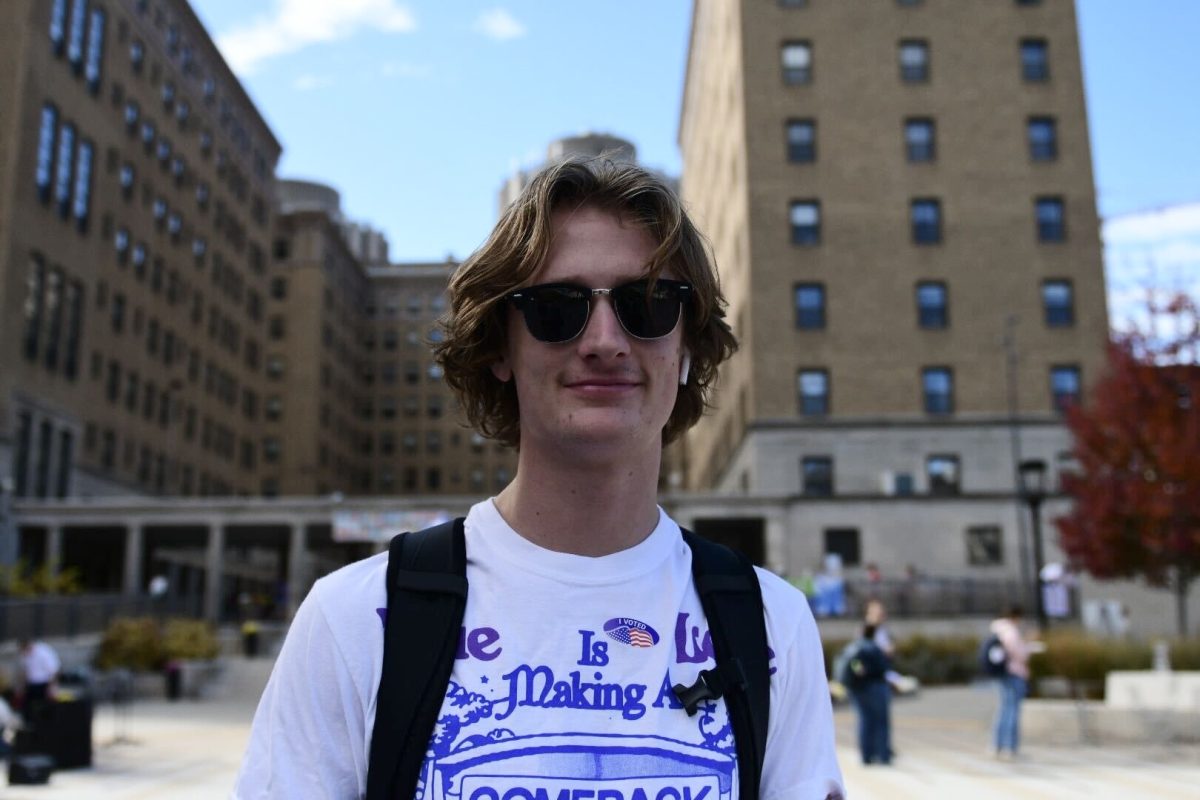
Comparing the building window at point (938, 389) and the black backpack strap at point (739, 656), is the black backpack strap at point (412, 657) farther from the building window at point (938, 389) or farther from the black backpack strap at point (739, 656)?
the building window at point (938, 389)

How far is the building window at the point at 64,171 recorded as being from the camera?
160 feet

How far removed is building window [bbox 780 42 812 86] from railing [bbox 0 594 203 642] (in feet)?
107

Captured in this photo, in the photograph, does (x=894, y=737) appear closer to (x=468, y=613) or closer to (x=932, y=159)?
(x=468, y=613)

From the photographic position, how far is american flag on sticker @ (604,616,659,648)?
210cm

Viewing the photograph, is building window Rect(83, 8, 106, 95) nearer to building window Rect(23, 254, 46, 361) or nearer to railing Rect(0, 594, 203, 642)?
building window Rect(23, 254, 46, 361)

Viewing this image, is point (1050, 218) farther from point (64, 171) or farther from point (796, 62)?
point (64, 171)

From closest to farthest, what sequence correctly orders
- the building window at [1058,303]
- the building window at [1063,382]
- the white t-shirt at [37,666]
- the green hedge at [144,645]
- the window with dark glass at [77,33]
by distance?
the white t-shirt at [37,666]
the green hedge at [144,645]
the building window at [1063,382]
the building window at [1058,303]
the window with dark glass at [77,33]

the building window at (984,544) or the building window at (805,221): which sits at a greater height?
the building window at (805,221)

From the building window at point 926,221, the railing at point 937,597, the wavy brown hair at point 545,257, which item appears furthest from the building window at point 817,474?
the wavy brown hair at point 545,257

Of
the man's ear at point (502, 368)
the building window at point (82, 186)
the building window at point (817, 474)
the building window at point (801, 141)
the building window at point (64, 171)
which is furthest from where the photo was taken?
the building window at point (82, 186)

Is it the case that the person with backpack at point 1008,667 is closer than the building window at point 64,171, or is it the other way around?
the person with backpack at point 1008,667

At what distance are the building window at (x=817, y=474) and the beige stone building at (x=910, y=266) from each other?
97 mm

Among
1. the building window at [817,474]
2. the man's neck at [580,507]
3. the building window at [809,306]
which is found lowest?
the man's neck at [580,507]

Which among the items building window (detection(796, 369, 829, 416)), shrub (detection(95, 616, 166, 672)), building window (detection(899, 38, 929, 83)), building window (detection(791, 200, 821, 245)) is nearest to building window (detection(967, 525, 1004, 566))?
building window (detection(796, 369, 829, 416))
